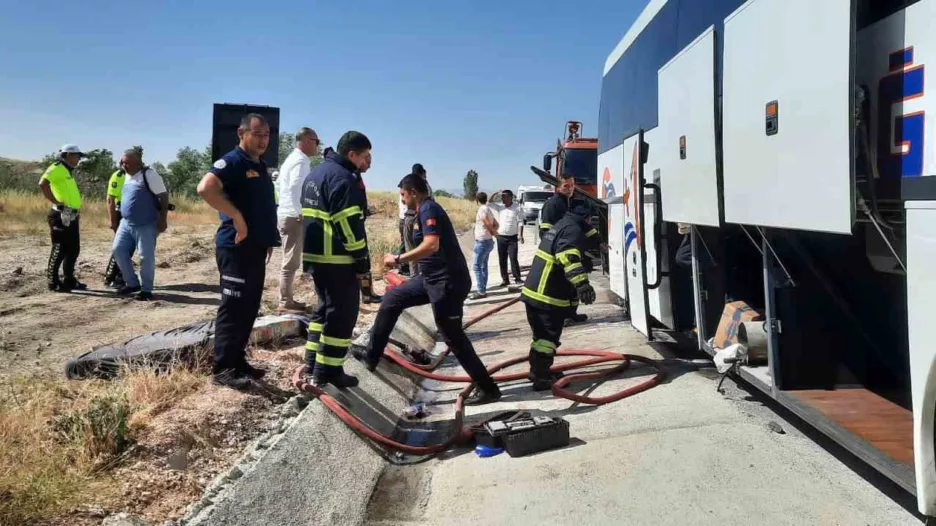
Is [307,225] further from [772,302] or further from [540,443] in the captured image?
[772,302]

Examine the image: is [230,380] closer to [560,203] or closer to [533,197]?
[560,203]

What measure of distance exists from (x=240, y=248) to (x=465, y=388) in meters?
2.09

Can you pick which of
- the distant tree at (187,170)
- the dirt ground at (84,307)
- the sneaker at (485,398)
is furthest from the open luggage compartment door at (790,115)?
the distant tree at (187,170)

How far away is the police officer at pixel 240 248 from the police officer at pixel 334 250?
1.10 ft

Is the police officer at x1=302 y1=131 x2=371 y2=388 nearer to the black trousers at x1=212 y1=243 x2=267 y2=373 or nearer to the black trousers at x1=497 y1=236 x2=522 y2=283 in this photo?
the black trousers at x1=212 y1=243 x2=267 y2=373

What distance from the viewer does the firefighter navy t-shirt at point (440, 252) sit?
Result: 4.93 m

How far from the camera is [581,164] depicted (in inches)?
642

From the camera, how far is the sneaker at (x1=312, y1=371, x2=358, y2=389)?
177 inches

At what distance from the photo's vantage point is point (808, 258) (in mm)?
3777

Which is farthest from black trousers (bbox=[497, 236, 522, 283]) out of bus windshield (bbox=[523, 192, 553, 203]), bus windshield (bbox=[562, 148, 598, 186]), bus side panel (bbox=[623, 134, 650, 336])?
bus windshield (bbox=[523, 192, 553, 203])

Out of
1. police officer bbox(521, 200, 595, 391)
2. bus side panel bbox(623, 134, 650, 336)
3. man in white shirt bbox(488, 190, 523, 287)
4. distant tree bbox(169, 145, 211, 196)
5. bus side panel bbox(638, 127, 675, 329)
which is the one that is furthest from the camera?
distant tree bbox(169, 145, 211, 196)

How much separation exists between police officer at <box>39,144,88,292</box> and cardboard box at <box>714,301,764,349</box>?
25.8 ft

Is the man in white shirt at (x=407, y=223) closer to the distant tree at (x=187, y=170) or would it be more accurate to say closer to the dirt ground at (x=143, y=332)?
the dirt ground at (x=143, y=332)

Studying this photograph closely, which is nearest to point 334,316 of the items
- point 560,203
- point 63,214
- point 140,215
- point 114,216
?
point 560,203
